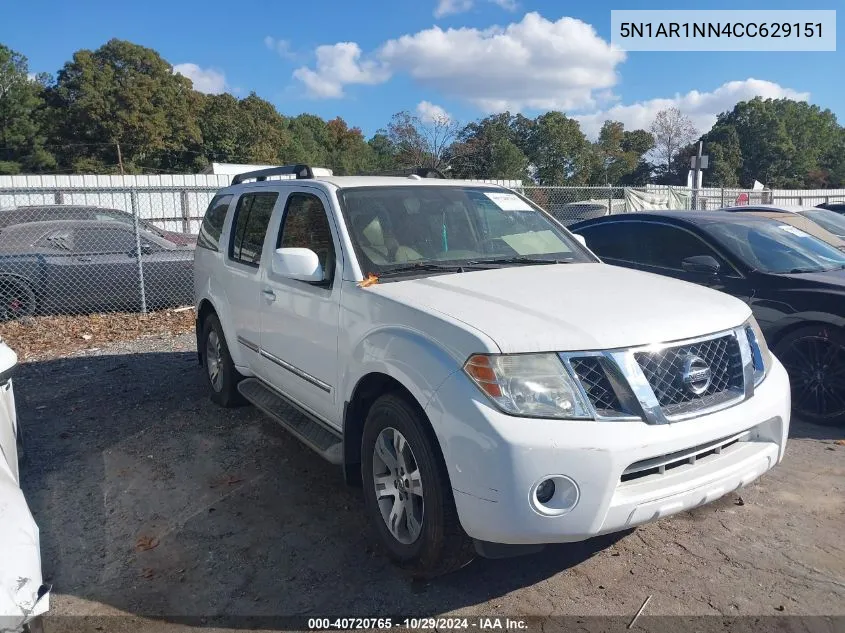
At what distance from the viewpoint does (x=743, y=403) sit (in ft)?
9.64

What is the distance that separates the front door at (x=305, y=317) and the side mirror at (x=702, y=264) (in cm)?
337

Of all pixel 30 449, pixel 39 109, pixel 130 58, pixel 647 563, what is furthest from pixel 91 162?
pixel 647 563

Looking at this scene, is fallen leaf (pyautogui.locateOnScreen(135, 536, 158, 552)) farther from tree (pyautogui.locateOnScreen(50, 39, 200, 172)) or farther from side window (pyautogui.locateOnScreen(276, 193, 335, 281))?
tree (pyautogui.locateOnScreen(50, 39, 200, 172))

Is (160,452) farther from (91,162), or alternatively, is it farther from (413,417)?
(91,162)

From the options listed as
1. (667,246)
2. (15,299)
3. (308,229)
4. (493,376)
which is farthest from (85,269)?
(493,376)

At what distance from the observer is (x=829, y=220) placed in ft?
37.2

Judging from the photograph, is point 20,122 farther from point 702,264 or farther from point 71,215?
point 702,264

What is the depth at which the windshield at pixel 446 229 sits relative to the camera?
147 inches

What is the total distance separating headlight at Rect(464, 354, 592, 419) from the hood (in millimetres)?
61

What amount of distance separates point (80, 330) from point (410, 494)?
7459 millimetres

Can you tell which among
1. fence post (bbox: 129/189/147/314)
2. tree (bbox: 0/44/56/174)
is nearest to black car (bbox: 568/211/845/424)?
fence post (bbox: 129/189/147/314)

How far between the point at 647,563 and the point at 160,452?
3410mm

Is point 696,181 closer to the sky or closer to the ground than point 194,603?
closer to the sky

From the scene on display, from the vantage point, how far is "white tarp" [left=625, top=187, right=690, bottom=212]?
51.5 feet
